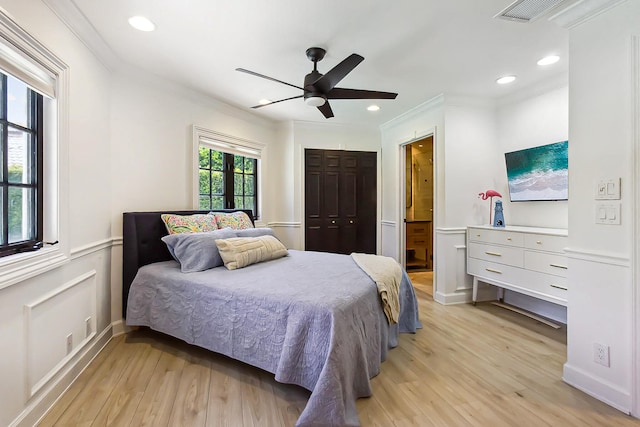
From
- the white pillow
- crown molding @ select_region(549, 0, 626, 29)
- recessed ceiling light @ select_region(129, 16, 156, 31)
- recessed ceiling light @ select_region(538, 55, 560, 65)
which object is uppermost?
recessed ceiling light @ select_region(538, 55, 560, 65)

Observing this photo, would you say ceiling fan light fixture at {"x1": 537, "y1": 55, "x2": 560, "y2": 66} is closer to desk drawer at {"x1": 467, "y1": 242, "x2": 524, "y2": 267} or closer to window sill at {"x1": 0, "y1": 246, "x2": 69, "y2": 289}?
desk drawer at {"x1": 467, "y1": 242, "x2": 524, "y2": 267}

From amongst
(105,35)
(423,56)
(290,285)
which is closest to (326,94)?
(423,56)

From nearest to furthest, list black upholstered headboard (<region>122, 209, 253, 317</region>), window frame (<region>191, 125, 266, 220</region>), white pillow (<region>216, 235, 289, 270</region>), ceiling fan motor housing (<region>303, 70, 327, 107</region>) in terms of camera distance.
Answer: ceiling fan motor housing (<region>303, 70, 327, 107</region>) → white pillow (<region>216, 235, 289, 270</region>) → black upholstered headboard (<region>122, 209, 253, 317</region>) → window frame (<region>191, 125, 266, 220</region>)

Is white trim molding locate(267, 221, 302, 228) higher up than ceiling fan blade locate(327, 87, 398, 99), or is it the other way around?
ceiling fan blade locate(327, 87, 398, 99)

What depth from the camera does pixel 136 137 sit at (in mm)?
2795

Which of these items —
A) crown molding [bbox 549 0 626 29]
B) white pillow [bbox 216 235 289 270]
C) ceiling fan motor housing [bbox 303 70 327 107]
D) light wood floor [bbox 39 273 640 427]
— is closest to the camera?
light wood floor [bbox 39 273 640 427]

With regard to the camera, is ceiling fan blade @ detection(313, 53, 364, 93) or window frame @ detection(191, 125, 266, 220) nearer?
ceiling fan blade @ detection(313, 53, 364, 93)

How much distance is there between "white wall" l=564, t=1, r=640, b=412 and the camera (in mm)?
1630

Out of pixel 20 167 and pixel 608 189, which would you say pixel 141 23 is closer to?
pixel 20 167

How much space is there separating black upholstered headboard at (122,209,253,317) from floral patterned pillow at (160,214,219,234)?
100 mm

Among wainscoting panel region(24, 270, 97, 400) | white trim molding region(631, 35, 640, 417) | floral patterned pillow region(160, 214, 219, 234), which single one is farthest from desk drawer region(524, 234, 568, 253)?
wainscoting panel region(24, 270, 97, 400)

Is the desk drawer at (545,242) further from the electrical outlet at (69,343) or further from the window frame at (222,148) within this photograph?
the electrical outlet at (69,343)

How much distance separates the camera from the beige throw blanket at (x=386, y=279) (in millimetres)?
2104

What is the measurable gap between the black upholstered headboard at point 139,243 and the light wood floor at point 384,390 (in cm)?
59
